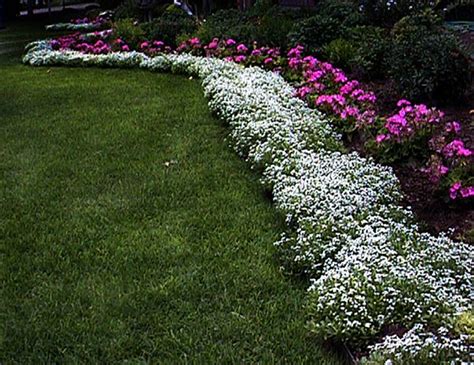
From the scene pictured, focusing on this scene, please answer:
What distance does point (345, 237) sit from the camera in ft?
11.8

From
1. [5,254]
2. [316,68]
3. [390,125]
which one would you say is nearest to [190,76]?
[316,68]

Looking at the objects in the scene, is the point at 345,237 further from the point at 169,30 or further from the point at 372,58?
the point at 169,30

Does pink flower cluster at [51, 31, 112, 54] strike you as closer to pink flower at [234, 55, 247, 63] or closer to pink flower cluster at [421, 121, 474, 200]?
pink flower at [234, 55, 247, 63]

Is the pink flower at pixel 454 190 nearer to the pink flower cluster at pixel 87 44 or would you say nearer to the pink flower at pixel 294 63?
the pink flower at pixel 294 63

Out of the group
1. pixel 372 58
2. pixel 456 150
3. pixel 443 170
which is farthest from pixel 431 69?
pixel 443 170

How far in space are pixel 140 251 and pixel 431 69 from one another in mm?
3646

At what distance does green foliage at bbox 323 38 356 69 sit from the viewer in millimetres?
8328

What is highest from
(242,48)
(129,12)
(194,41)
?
(242,48)

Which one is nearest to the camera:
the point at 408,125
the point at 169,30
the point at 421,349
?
the point at 421,349

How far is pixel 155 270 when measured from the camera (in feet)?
12.3

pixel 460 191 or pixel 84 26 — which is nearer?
pixel 460 191

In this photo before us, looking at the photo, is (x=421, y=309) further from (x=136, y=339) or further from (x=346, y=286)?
Answer: (x=136, y=339)

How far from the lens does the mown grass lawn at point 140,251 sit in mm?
3076

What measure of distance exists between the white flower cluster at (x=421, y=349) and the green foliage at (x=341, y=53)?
19.3 ft
